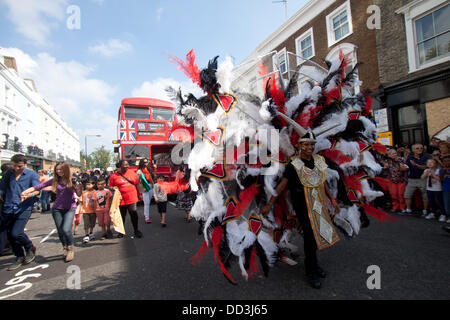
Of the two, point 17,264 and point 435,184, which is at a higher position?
point 435,184

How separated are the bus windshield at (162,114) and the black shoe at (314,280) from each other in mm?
9094

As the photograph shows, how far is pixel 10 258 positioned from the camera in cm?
443

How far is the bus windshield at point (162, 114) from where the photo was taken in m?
10.5

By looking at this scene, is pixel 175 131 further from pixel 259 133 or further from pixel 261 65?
pixel 261 65

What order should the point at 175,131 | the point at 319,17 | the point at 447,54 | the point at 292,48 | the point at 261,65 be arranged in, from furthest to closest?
the point at 292,48 < the point at 319,17 < the point at 447,54 < the point at 261,65 < the point at 175,131

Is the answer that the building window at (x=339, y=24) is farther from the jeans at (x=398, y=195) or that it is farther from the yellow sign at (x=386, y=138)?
the jeans at (x=398, y=195)

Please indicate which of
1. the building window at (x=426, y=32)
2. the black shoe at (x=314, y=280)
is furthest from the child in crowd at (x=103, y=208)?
the building window at (x=426, y=32)

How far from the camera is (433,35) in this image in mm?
8438

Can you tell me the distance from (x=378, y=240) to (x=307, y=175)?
92.2 inches

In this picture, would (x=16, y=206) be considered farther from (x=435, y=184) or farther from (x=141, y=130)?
(x=435, y=184)

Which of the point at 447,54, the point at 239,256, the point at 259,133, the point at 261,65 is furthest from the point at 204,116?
the point at 447,54

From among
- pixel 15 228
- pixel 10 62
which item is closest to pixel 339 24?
pixel 15 228

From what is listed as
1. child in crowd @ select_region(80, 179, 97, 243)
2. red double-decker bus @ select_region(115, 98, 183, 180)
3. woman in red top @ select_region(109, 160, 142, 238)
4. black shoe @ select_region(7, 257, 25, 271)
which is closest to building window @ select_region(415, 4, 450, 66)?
red double-decker bus @ select_region(115, 98, 183, 180)

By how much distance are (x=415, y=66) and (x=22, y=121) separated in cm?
3335
